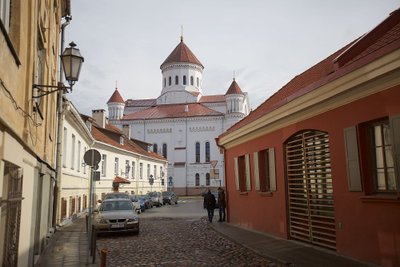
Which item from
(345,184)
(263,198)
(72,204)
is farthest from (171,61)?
(345,184)

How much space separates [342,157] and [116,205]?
35.8ft

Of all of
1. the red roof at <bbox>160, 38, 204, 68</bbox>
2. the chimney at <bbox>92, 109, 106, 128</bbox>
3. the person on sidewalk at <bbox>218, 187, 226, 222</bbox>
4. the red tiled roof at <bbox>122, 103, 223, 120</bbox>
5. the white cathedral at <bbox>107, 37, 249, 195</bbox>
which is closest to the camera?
the person on sidewalk at <bbox>218, 187, 226, 222</bbox>

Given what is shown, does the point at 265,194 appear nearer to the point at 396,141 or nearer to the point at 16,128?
the point at 396,141

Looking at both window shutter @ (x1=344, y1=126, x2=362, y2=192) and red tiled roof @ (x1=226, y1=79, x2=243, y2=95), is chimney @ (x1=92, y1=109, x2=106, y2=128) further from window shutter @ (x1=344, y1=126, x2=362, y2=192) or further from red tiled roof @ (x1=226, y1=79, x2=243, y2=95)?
red tiled roof @ (x1=226, y1=79, x2=243, y2=95)

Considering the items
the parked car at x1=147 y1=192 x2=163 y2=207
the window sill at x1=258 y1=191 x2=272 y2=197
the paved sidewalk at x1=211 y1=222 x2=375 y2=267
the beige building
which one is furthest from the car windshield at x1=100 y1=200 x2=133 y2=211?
the parked car at x1=147 y1=192 x2=163 y2=207

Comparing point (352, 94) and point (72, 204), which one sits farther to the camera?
point (72, 204)

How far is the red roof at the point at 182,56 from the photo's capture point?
78.3 meters

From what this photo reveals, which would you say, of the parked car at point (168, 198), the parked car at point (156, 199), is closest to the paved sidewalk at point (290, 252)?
the parked car at point (156, 199)

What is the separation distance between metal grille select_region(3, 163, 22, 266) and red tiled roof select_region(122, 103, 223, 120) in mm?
63763

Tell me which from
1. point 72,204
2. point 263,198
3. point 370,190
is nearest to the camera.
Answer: point 370,190

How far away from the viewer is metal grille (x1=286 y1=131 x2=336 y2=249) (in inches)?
420

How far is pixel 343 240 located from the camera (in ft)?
31.7

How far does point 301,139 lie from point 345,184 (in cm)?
275

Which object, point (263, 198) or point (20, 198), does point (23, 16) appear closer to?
point (20, 198)
